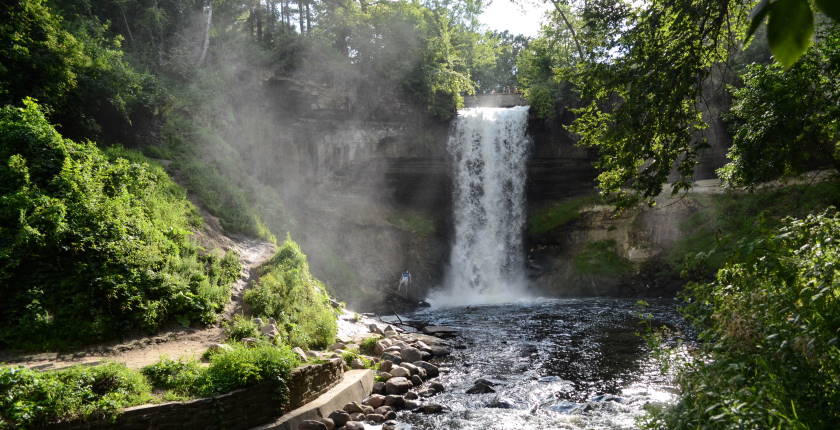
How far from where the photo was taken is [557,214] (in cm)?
2839

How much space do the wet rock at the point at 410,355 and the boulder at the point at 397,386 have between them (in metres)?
1.71

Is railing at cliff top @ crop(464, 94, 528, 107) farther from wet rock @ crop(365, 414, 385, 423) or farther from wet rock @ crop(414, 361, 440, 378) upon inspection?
wet rock @ crop(365, 414, 385, 423)

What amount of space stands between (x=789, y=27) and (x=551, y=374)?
423 inches

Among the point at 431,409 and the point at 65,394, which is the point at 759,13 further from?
the point at 431,409

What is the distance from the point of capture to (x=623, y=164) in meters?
6.33

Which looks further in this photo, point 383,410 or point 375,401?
point 375,401

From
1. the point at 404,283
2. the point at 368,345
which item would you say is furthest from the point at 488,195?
the point at 368,345

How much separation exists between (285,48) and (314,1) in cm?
814

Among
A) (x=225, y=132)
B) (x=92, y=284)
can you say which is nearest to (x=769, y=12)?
(x=92, y=284)

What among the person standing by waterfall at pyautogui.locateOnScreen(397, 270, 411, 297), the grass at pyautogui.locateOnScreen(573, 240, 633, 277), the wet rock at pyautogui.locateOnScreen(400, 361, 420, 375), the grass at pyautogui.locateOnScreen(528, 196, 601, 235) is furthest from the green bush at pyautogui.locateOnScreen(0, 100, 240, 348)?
the grass at pyautogui.locateOnScreen(528, 196, 601, 235)

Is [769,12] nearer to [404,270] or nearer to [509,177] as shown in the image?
[404,270]

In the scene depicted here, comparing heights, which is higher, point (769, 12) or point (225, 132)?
point (225, 132)

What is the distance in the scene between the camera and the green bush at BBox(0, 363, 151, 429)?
5244 millimetres

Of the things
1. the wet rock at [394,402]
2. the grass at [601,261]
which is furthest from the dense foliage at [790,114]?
the grass at [601,261]
